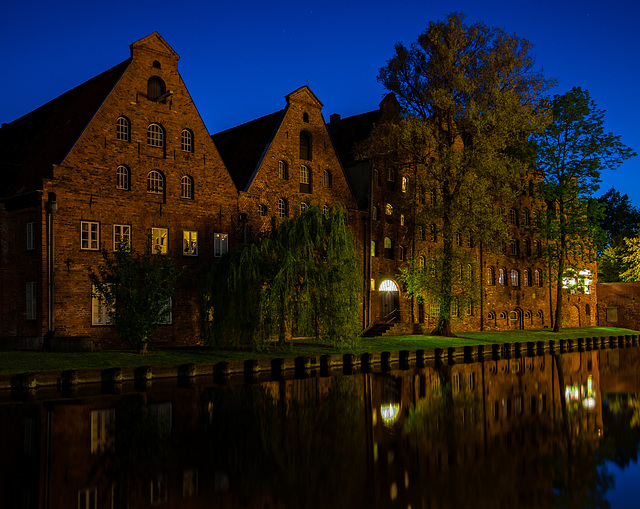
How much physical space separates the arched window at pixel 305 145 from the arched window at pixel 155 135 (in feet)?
28.9

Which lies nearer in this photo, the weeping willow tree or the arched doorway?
the weeping willow tree

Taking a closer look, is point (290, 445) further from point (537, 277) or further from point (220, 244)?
point (537, 277)

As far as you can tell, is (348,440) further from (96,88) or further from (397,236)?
(397,236)

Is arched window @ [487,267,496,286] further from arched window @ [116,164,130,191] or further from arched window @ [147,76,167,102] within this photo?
arched window @ [116,164,130,191]

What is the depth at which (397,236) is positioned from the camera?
42.1 meters

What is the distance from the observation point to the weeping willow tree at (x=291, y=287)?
85.8 feet

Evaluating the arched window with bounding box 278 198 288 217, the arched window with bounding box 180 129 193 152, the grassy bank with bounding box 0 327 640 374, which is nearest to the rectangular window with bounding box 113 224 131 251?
the arched window with bounding box 180 129 193 152

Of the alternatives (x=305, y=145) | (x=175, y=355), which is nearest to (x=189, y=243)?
(x=175, y=355)

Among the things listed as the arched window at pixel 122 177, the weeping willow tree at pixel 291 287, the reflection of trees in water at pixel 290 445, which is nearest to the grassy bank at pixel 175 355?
the weeping willow tree at pixel 291 287

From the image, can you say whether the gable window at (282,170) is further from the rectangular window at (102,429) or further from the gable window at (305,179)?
the rectangular window at (102,429)

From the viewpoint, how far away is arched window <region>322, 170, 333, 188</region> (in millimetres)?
38188

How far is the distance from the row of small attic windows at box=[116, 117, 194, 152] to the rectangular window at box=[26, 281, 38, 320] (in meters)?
7.17

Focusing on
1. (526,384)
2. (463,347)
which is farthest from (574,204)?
(526,384)

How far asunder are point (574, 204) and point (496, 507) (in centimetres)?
4274
